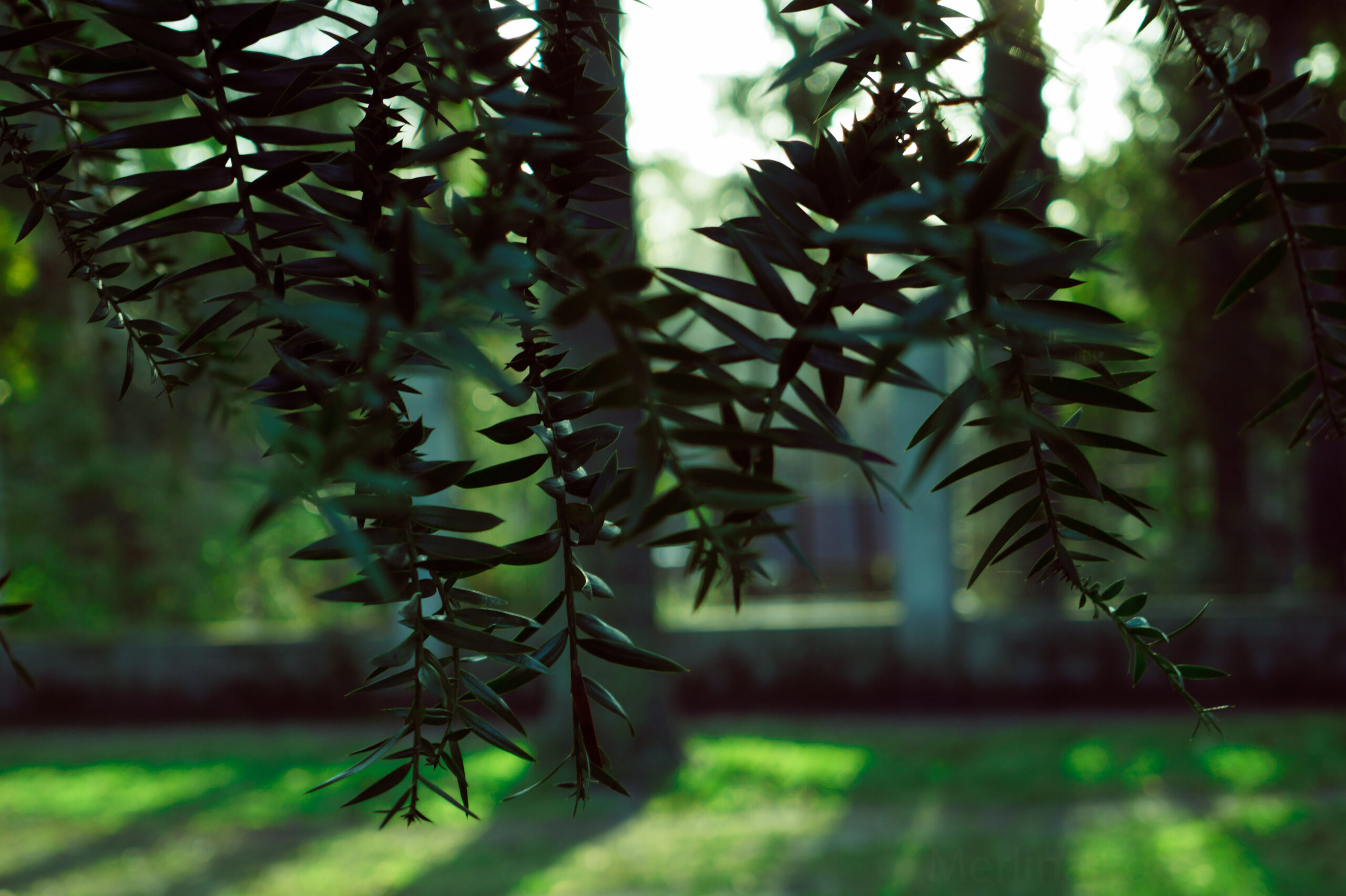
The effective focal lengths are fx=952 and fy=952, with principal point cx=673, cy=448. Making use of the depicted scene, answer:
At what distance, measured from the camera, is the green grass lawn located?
3.67 meters

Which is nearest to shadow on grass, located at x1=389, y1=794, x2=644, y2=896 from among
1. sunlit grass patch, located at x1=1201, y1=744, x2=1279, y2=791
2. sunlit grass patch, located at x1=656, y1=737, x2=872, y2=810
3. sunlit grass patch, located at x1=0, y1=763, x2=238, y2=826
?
sunlit grass patch, located at x1=656, y1=737, x2=872, y2=810

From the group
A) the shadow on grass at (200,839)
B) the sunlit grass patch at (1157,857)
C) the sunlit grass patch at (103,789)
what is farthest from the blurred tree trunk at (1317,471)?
the sunlit grass patch at (103,789)

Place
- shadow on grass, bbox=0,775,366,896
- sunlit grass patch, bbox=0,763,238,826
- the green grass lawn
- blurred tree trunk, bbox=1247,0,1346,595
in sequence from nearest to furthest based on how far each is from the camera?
the green grass lawn < shadow on grass, bbox=0,775,366,896 < sunlit grass patch, bbox=0,763,238,826 < blurred tree trunk, bbox=1247,0,1346,595

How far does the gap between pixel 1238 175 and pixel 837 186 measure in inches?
286

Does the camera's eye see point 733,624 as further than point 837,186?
Yes

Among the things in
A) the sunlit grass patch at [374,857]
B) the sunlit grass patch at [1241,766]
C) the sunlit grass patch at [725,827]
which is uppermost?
the sunlit grass patch at [1241,766]

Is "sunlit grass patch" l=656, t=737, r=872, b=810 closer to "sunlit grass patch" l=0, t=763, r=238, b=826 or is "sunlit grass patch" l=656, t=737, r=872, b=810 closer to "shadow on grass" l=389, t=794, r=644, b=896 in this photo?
"shadow on grass" l=389, t=794, r=644, b=896

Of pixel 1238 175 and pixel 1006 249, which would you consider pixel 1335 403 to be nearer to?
pixel 1006 249

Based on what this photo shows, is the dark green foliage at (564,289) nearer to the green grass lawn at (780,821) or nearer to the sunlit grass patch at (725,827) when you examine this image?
the green grass lawn at (780,821)

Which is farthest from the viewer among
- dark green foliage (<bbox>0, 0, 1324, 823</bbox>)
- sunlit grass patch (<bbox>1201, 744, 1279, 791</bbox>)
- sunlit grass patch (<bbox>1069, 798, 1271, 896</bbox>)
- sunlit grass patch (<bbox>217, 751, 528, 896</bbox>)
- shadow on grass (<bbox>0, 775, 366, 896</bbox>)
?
sunlit grass patch (<bbox>1201, 744, 1279, 791</bbox>)

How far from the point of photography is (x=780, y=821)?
4.31 m

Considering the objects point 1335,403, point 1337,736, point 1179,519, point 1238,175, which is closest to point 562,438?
point 1335,403

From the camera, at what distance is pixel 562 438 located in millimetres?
376

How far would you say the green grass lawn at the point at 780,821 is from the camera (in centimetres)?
367
